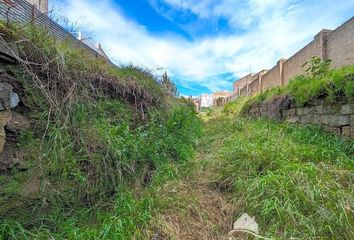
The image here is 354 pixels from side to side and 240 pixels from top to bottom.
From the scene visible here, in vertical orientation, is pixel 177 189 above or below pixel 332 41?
below

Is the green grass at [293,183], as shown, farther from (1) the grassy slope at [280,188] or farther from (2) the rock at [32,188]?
(2) the rock at [32,188]

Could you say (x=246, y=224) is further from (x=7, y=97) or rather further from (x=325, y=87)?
(x=325, y=87)

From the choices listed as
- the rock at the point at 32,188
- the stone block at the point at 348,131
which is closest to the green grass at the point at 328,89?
the stone block at the point at 348,131

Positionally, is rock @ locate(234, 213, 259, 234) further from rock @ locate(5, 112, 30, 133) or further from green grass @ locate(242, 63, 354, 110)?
green grass @ locate(242, 63, 354, 110)

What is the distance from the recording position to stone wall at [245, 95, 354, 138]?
334 centimetres

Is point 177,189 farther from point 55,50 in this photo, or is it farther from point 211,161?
point 55,50

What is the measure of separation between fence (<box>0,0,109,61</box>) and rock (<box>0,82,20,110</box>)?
67 cm

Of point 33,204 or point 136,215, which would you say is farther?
point 136,215

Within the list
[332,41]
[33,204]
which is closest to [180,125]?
[33,204]

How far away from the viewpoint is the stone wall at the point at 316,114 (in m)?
3.34

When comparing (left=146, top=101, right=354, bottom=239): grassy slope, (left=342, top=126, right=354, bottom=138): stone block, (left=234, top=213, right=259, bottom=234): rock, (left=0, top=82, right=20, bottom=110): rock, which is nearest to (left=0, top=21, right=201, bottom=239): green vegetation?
(left=0, top=82, right=20, bottom=110): rock

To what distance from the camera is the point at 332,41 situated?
17.4ft

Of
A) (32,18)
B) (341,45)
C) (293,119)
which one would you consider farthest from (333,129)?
(32,18)

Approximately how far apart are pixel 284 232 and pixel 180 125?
2567 millimetres
